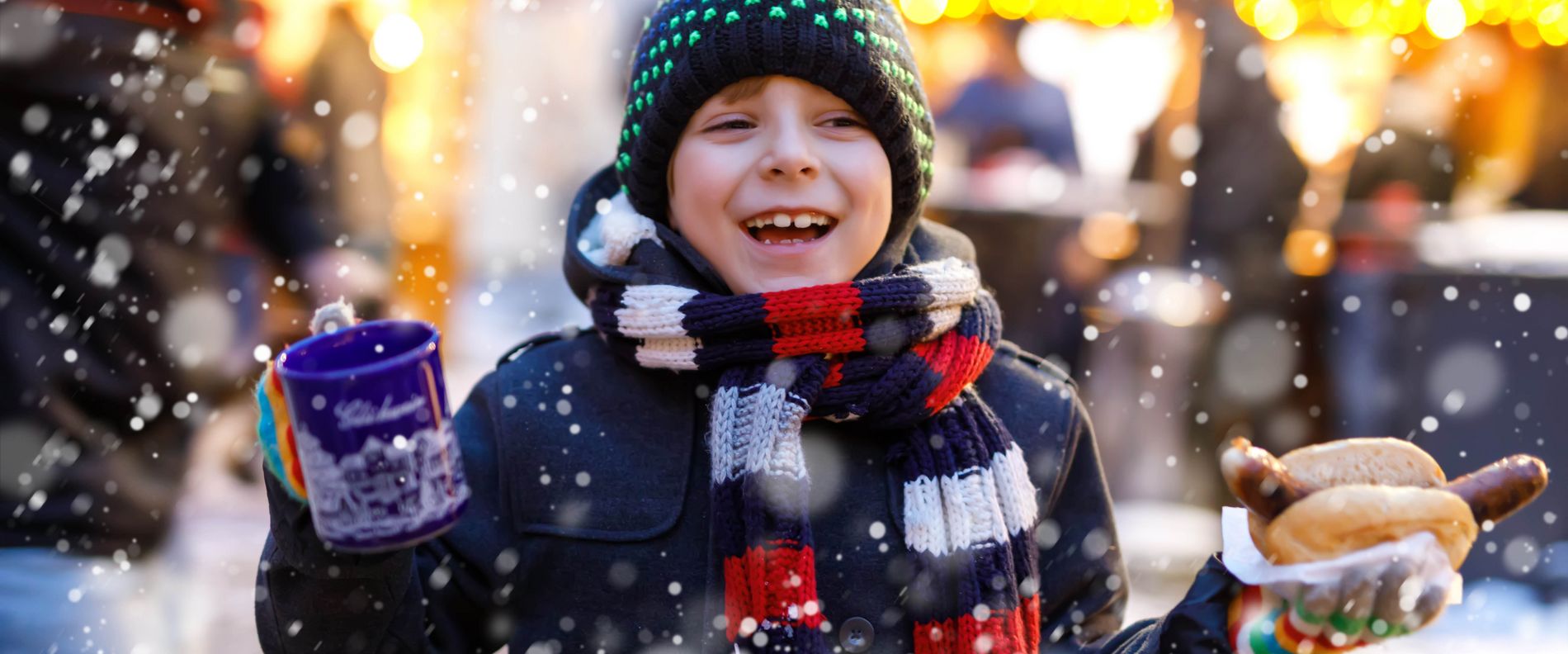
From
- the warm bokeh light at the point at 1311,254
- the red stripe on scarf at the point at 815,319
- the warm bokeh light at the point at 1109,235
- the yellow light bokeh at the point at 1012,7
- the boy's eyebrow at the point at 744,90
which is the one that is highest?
the boy's eyebrow at the point at 744,90

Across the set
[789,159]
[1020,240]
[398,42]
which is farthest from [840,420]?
[398,42]

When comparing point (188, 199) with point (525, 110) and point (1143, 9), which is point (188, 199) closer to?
point (1143, 9)

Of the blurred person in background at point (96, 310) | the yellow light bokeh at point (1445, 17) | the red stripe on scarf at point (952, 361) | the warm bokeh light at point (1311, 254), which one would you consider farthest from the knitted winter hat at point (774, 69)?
the yellow light bokeh at point (1445, 17)

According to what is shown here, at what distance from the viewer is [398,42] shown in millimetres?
6129

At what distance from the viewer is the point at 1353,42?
6090 mm

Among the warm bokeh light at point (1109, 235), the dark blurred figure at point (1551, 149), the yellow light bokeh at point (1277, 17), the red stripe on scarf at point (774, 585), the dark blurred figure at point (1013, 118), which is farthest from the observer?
the dark blurred figure at point (1551, 149)

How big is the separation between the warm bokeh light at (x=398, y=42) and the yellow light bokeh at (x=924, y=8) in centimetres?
290

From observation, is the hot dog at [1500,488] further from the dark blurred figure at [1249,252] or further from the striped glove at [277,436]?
the dark blurred figure at [1249,252]

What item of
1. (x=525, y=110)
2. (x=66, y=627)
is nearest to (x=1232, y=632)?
(x=66, y=627)

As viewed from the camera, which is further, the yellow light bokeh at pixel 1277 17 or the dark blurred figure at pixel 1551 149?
the dark blurred figure at pixel 1551 149

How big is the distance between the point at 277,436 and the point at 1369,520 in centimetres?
114

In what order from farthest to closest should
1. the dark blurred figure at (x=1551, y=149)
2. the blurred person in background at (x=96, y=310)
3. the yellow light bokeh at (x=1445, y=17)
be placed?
the dark blurred figure at (x=1551, y=149) → the yellow light bokeh at (x=1445, y=17) → the blurred person in background at (x=96, y=310)

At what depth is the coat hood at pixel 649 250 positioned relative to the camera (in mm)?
1727

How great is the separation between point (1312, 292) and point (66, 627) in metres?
4.05
